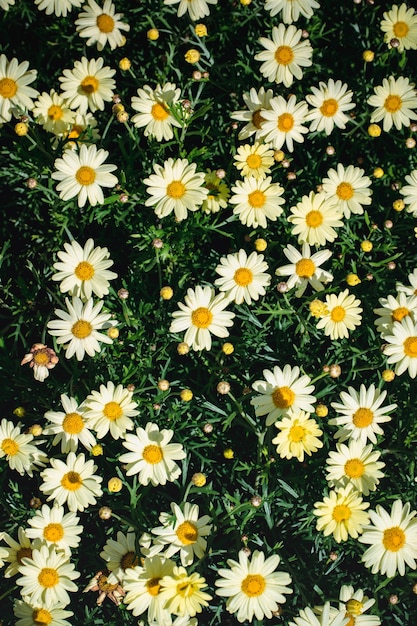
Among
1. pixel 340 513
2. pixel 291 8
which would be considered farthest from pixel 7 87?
pixel 340 513

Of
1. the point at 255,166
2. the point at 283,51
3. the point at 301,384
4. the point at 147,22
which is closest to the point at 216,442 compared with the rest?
the point at 301,384

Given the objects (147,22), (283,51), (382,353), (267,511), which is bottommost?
(267,511)

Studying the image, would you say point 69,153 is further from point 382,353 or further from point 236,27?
point 382,353

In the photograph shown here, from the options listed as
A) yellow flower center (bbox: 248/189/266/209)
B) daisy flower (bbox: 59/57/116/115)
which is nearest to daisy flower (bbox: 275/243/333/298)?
yellow flower center (bbox: 248/189/266/209)

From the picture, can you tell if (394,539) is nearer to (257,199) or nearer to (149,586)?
(149,586)

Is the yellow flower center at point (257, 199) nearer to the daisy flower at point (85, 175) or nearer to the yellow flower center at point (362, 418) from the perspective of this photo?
the daisy flower at point (85, 175)

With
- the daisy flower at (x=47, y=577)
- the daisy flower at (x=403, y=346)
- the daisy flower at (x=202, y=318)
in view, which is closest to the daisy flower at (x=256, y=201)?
the daisy flower at (x=202, y=318)
